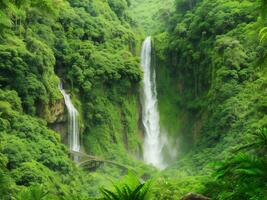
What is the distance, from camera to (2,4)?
8664 mm

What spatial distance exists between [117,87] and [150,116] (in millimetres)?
3909

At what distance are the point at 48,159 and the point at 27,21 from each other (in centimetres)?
1015

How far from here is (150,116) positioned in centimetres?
3569

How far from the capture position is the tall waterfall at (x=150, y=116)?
114ft

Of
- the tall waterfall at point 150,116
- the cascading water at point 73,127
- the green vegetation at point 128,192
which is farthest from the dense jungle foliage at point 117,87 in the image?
the green vegetation at point 128,192

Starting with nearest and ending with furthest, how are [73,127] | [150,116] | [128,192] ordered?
[128,192], [73,127], [150,116]

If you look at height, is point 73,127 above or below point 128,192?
above

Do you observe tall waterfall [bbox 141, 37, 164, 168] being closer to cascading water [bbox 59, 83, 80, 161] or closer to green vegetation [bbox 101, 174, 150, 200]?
cascading water [bbox 59, 83, 80, 161]

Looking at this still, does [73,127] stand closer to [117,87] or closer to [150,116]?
[117,87]

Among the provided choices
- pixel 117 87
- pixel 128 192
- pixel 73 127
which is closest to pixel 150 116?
pixel 117 87

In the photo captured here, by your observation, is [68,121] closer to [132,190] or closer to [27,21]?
[27,21]

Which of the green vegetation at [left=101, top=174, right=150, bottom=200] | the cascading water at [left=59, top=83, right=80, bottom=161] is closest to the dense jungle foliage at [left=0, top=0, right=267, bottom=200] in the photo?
the cascading water at [left=59, top=83, right=80, bottom=161]

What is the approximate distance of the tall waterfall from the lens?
3469cm

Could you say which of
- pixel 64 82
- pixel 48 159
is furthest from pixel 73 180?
pixel 64 82
